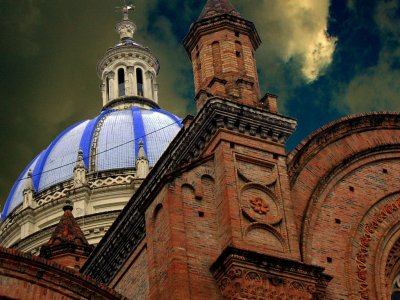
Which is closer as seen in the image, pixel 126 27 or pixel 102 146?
pixel 102 146

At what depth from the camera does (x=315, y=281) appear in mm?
22984

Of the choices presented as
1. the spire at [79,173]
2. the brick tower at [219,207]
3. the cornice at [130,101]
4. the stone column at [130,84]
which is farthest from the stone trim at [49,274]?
the stone column at [130,84]

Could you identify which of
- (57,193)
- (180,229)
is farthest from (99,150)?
(180,229)

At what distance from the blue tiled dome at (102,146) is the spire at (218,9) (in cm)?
2584

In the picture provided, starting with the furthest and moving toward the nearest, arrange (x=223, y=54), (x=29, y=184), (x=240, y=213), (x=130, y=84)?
(x=130, y=84) < (x=29, y=184) < (x=223, y=54) < (x=240, y=213)

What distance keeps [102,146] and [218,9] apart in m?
28.7

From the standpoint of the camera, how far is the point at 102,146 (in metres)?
56.6

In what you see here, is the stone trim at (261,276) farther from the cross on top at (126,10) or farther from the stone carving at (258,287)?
the cross on top at (126,10)

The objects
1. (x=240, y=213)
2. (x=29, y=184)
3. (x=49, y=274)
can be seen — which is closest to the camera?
(x=49, y=274)

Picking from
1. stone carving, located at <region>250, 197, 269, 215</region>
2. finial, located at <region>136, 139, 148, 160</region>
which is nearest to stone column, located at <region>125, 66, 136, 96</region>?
finial, located at <region>136, 139, 148, 160</region>

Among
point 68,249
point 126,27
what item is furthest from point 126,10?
point 68,249

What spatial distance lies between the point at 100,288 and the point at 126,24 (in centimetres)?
5322

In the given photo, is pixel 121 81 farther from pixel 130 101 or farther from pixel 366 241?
pixel 366 241

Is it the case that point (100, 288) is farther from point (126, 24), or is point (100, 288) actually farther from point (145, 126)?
point (126, 24)
